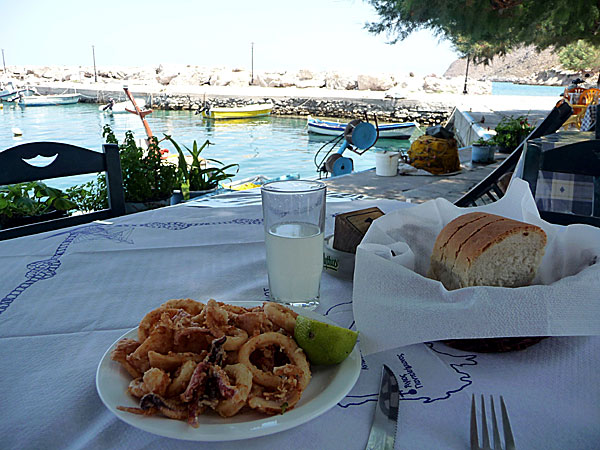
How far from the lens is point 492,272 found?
0.72 metres

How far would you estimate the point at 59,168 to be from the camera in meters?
1.75

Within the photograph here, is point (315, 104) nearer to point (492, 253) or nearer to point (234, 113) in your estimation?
point (234, 113)

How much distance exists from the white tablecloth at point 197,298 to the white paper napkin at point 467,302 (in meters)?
0.07

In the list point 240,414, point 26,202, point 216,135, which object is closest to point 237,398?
point 240,414

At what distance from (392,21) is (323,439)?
1020 centimetres

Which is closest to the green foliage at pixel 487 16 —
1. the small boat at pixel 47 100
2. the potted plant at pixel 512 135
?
the potted plant at pixel 512 135

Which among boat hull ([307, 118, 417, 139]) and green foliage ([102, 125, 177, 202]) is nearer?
green foliage ([102, 125, 177, 202])

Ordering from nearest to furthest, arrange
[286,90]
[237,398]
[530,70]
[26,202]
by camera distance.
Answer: [237,398] < [26,202] < [286,90] < [530,70]

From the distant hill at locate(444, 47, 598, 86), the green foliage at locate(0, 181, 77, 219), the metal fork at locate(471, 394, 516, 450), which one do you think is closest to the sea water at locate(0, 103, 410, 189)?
the green foliage at locate(0, 181, 77, 219)

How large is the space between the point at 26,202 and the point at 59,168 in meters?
0.88

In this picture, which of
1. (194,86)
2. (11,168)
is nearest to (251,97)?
(194,86)

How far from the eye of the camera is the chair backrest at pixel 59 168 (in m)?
1.61

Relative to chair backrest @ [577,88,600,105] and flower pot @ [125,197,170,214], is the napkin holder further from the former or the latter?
chair backrest @ [577,88,600,105]

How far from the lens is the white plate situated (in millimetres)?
461
